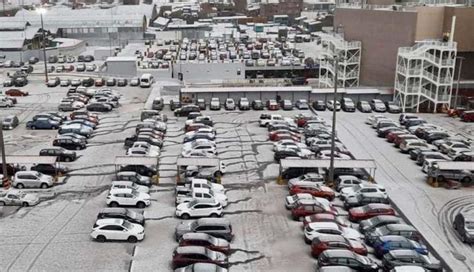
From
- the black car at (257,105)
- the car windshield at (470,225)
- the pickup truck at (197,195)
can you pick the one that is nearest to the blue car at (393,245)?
the car windshield at (470,225)

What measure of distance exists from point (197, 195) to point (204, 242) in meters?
4.05

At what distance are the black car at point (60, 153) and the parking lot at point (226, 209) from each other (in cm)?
52

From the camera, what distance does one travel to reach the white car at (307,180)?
77.0 feet

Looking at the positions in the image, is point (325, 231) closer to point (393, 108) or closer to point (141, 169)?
point (141, 169)

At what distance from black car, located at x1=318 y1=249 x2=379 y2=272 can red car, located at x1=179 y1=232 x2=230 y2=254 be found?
10.5 feet

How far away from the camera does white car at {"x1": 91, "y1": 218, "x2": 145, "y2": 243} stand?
61.6 feet

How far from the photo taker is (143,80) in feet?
160

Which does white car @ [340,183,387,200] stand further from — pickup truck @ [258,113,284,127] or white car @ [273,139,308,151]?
pickup truck @ [258,113,284,127]

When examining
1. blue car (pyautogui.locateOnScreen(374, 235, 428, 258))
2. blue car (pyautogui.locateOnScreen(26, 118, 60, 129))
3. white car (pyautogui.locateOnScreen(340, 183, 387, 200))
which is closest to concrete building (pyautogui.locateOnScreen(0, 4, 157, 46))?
blue car (pyautogui.locateOnScreen(26, 118, 60, 129))

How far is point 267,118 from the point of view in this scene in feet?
117

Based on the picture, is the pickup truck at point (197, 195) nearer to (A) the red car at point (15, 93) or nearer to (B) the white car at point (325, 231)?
(B) the white car at point (325, 231)

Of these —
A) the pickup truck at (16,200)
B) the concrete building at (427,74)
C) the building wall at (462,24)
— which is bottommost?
the pickup truck at (16,200)

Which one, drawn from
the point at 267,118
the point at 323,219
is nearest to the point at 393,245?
the point at 323,219

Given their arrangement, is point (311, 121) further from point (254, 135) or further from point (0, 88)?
point (0, 88)
